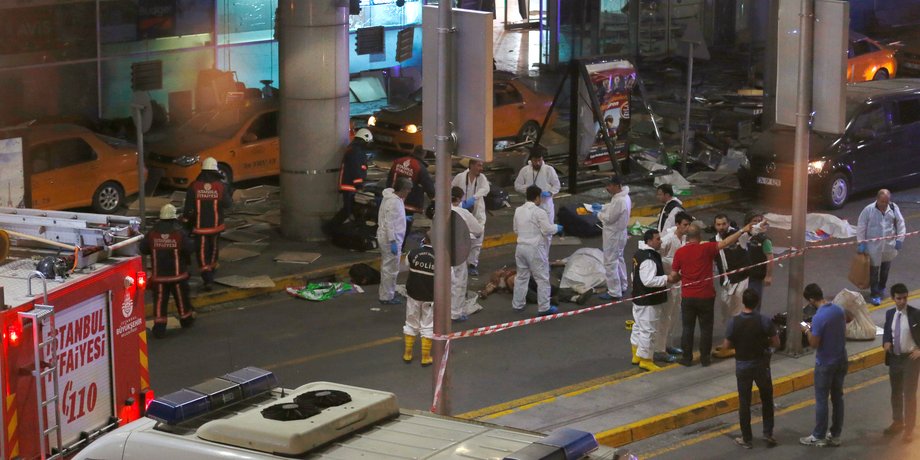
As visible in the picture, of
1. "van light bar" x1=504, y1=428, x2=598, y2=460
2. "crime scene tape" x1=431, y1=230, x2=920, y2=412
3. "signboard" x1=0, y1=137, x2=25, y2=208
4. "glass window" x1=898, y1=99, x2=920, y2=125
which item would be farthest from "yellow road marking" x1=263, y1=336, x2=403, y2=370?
"glass window" x1=898, y1=99, x2=920, y2=125


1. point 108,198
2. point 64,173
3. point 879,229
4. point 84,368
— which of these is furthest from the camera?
point 108,198

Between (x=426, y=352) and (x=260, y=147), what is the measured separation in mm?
10178

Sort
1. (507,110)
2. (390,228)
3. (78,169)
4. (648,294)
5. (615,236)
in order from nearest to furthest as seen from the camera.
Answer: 1. (648,294)
2. (390,228)
3. (615,236)
4. (78,169)
5. (507,110)

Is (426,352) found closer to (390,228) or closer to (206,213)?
(390,228)

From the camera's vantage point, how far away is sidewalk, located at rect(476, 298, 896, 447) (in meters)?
12.5

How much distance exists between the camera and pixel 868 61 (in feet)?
103

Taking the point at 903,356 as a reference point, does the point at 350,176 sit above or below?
above

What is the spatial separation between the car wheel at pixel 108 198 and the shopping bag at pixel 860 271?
→ 38.2 ft

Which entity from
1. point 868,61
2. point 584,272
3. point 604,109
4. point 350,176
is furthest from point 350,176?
point 868,61

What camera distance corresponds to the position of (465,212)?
51.6 ft

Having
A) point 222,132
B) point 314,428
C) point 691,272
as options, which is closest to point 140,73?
point 222,132

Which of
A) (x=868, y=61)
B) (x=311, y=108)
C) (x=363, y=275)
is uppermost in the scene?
(x=868, y=61)

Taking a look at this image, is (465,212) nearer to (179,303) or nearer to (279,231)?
(179,303)

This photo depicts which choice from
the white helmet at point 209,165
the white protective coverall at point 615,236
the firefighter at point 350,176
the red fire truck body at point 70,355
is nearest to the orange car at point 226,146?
the firefighter at point 350,176
